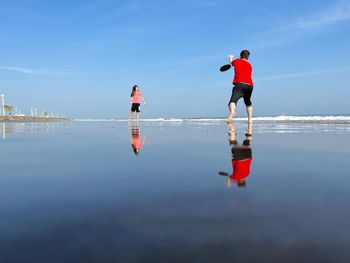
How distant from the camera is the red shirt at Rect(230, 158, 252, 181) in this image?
237 cm

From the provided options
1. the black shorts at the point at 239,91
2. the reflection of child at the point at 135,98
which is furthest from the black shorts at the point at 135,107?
the black shorts at the point at 239,91

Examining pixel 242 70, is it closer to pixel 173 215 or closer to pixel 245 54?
pixel 245 54

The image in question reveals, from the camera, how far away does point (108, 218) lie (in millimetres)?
1400

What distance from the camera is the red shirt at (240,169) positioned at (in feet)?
7.78

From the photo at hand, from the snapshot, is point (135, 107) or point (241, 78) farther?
point (135, 107)

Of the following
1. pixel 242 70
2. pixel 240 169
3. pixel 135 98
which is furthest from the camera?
pixel 135 98

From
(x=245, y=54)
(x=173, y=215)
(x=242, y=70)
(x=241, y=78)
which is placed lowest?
(x=173, y=215)

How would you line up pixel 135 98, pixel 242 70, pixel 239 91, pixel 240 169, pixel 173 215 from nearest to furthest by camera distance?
pixel 173 215 → pixel 240 169 → pixel 242 70 → pixel 239 91 → pixel 135 98

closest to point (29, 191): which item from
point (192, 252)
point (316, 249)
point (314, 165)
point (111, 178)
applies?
point (111, 178)

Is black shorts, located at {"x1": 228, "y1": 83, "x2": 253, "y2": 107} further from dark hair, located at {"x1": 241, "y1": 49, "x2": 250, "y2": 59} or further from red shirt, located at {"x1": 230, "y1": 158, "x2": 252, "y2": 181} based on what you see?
red shirt, located at {"x1": 230, "y1": 158, "x2": 252, "y2": 181}

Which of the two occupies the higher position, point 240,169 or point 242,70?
point 242,70

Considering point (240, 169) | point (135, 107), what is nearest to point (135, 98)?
point (135, 107)

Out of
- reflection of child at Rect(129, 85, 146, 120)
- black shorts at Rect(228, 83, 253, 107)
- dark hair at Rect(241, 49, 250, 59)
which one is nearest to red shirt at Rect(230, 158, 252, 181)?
black shorts at Rect(228, 83, 253, 107)

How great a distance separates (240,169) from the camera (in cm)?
270
